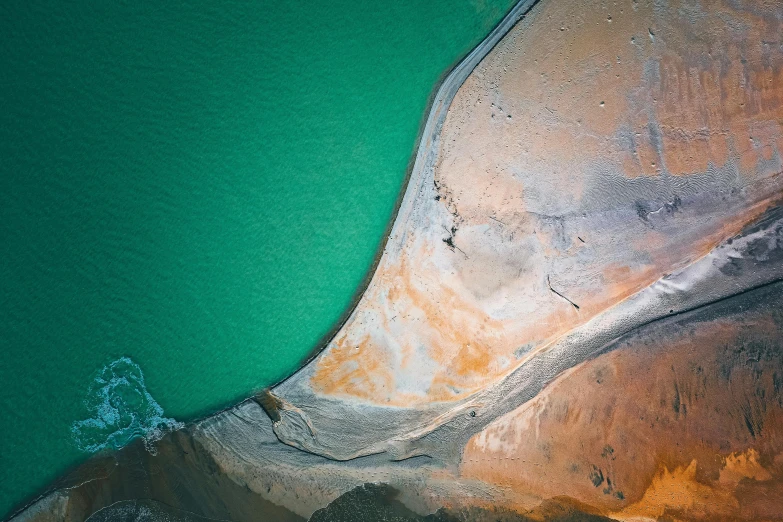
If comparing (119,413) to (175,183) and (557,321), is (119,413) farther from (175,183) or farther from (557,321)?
(557,321)

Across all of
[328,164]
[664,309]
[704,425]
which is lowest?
[704,425]

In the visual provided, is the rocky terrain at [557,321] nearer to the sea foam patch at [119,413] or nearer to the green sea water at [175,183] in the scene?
the sea foam patch at [119,413]

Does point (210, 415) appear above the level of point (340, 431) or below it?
above

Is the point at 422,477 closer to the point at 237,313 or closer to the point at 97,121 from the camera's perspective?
the point at 237,313

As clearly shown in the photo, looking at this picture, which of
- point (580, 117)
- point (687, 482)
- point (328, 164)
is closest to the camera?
point (687, 482)

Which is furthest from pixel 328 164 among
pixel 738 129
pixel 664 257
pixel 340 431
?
pixel 738 129

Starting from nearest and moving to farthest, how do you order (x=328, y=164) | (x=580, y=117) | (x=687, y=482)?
(x=687, y=482) < (x=580, y=117) < (x=328, y=164)

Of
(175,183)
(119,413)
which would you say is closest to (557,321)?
(175,183)

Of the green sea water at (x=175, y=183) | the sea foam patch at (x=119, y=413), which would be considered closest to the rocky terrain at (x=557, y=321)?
the sea foam patch at (x=119, y=413)
